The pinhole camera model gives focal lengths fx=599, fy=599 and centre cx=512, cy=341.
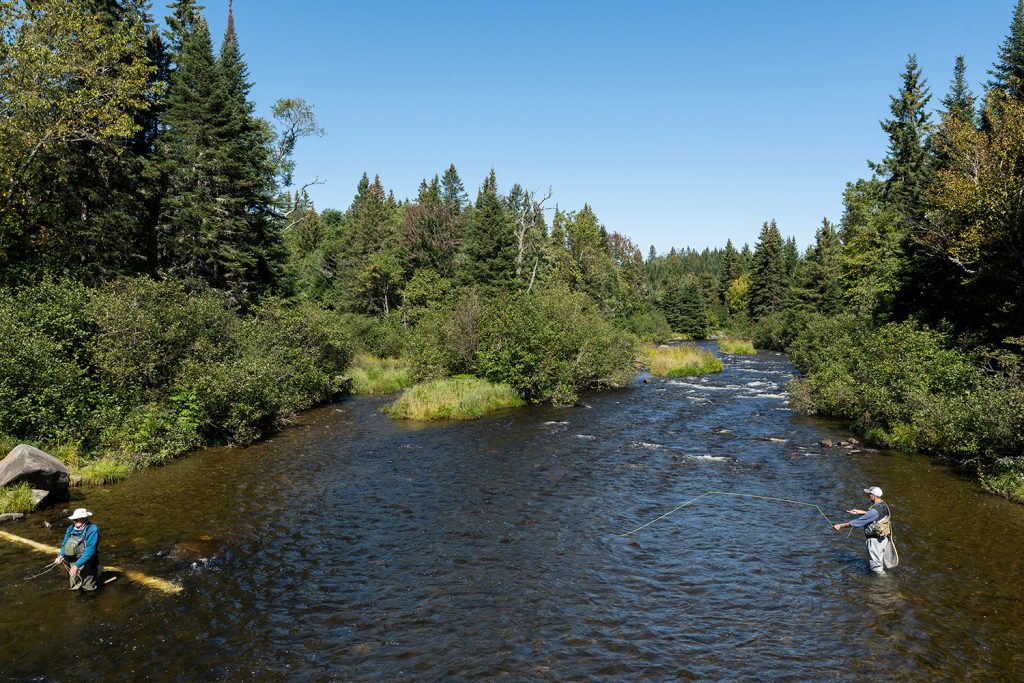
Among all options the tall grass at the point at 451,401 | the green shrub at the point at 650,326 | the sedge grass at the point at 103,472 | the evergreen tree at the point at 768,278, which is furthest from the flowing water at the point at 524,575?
the evergreen tree at the point at 768,278

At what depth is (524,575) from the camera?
15312 mm

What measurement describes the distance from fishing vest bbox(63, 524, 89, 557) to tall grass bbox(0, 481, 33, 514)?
712 centimetres

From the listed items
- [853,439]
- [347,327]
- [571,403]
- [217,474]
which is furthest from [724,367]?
[217,474]

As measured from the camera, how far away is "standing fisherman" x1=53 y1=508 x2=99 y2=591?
13617 millimetres

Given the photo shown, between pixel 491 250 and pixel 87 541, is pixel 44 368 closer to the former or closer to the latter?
pixel 87 541

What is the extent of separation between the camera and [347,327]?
2249 inches

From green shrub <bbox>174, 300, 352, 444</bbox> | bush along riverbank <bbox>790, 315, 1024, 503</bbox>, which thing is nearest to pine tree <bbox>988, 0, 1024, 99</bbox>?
bush along riverbank <bbox>790, 315, 1024, 503</bbox>

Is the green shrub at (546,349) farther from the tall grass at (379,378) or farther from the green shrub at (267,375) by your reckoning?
the green shrub at (267,375)

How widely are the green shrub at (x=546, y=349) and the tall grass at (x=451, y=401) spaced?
189cm

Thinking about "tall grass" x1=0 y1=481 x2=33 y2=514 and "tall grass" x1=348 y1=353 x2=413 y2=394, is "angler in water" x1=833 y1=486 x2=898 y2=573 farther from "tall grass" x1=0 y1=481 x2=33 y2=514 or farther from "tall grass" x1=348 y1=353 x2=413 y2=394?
"tall grass" x1=348 y1=353 x2=413 y2=394

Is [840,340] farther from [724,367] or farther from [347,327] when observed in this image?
[347,327]

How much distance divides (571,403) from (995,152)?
85.1 ft

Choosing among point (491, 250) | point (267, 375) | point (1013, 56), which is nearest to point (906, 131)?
point (1013, 56)

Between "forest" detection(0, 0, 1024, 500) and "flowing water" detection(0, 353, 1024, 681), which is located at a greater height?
"forest" detection(0, 0, 1024, 500)
